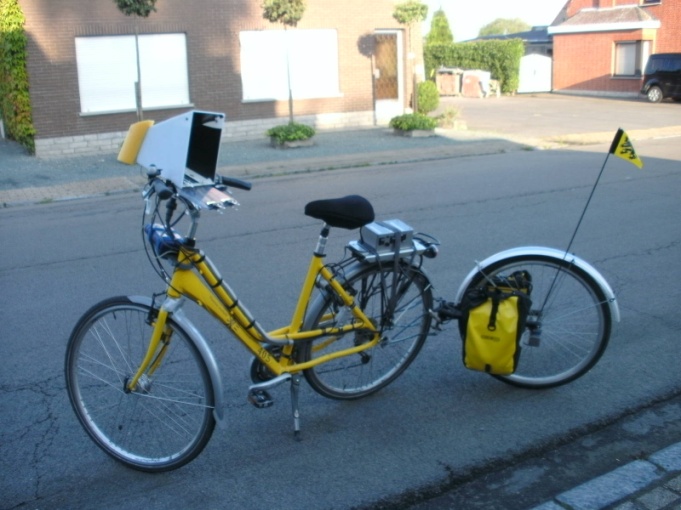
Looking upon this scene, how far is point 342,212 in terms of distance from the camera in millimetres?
3904

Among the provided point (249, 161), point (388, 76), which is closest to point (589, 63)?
point (388, 76)

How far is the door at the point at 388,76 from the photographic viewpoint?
22.4 m

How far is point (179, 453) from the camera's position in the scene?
3711 millimetres

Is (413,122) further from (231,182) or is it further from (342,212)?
(231,182)

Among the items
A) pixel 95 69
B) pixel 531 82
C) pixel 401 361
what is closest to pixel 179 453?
pixel 401 361

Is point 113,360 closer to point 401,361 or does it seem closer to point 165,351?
point 165,351

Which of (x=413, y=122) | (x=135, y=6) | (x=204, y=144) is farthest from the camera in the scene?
(x=413, y=122)

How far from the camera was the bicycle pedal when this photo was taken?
3.81m

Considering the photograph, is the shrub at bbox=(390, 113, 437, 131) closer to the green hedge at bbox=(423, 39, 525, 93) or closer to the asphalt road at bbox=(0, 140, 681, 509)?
the asphalt road at bbox=(0, 140, 681, 509)

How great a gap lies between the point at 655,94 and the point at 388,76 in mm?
12827

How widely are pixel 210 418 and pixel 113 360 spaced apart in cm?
65

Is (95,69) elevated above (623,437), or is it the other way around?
(95,69)

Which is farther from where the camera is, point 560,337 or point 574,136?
point 574,136

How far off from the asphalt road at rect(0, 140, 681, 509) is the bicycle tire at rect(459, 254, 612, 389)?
0.13 meters
